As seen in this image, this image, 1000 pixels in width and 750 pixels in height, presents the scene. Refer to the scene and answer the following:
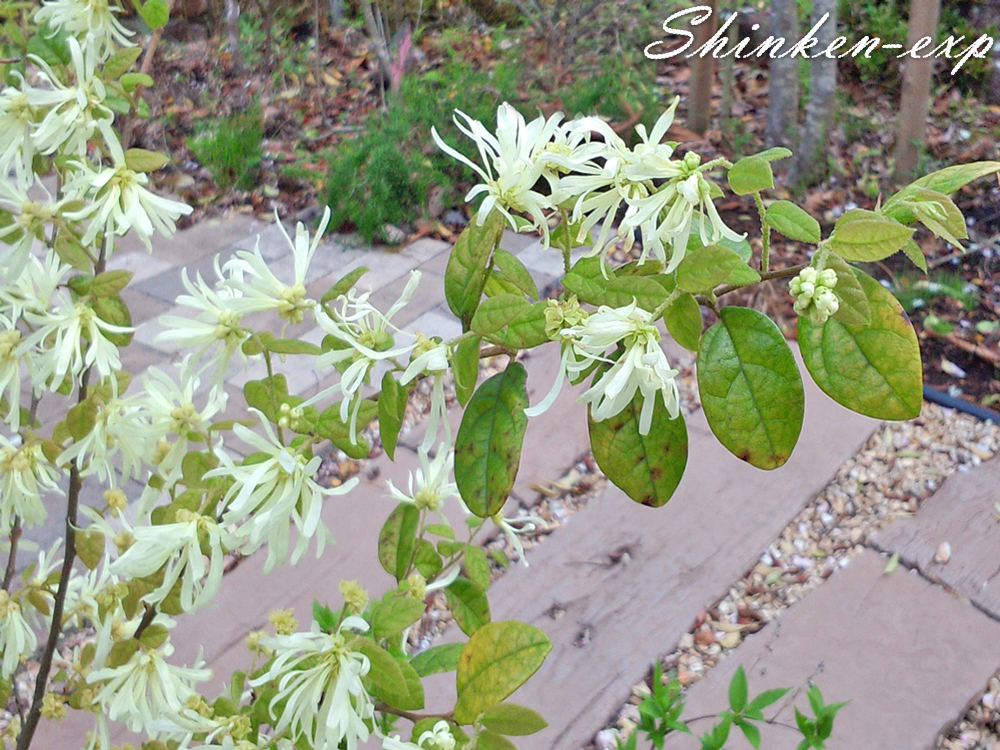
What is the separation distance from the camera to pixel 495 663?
22.4 inches

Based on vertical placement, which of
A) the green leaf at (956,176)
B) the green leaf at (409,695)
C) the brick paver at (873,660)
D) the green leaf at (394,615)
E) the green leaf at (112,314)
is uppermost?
the green leaf at (956,176)

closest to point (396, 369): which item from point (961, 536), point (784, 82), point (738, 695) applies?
point (738, 695)

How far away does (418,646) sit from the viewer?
1.58 m

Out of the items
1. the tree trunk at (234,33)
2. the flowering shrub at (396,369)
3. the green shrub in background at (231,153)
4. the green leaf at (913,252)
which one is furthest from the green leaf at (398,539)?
the tree trunk at (234,33)

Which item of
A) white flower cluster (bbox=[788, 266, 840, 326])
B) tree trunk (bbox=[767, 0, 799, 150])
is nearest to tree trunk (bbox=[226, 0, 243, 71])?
tree trunk (bbox=[767, 0, 799, 150])

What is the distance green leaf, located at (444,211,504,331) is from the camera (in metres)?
0.51

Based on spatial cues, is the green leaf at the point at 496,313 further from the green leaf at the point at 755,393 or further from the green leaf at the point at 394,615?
the green leaf at the point at 394,615

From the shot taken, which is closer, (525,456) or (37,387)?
(37,387)

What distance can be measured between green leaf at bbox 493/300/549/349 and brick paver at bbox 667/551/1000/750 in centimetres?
103

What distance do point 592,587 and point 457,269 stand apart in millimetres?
1175

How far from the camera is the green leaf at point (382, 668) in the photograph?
1.77ft

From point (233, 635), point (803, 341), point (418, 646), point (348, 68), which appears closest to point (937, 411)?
point (418, 646)

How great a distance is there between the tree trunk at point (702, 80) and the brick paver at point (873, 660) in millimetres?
1726

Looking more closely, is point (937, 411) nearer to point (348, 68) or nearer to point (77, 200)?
point (77, 200)
